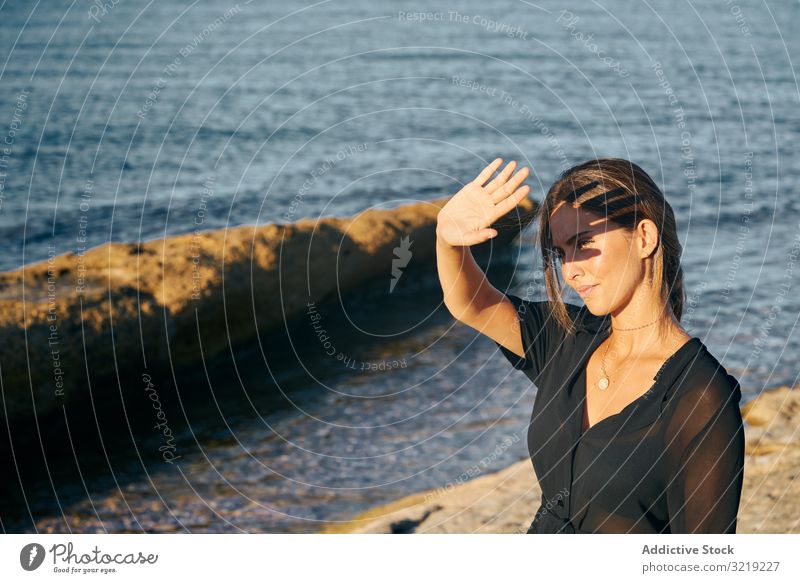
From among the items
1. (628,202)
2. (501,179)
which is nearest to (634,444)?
(628,202)

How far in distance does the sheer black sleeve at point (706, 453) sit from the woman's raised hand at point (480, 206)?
2.33 feet

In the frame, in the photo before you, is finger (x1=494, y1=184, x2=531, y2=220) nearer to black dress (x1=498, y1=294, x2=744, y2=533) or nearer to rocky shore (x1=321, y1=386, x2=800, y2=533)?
black dress (x1=498, y1=294, x2=744, y2=533)

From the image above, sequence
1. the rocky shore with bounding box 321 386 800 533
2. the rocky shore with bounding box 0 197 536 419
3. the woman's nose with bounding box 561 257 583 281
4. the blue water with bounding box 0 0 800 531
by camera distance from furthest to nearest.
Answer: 1. the blue water with bounding box 0 0 800 531
2. the rocky shore with bounding box 0 197 536 419
3. the rocky shore with bounding box 321 386 800 533
4. the woman's nose with bounding box 561 257 583 281

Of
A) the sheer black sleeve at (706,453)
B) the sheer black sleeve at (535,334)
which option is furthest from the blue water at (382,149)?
the sheer black sleeve at (706,453)

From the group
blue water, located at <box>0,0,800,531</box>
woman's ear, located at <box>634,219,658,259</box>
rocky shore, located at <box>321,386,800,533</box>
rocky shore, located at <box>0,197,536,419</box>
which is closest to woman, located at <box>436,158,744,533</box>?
woman's ear, located at <box>634,219,658,259</box>

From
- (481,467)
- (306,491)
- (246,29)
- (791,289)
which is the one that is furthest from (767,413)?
(246,29)

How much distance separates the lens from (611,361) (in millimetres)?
3154

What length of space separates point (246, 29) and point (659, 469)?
27.3 metres

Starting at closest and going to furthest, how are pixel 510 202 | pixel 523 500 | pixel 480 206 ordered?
pixel 510 202, pixel 480 206, pixel 523 500

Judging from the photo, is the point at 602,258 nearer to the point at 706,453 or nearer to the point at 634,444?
the point at 634,444

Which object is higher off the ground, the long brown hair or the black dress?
the long brown hair

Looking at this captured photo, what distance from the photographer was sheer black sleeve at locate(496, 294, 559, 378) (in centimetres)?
333

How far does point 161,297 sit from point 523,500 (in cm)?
342

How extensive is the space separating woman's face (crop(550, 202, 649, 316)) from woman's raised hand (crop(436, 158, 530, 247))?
0.26 meters
